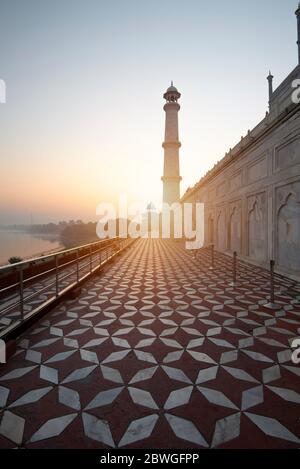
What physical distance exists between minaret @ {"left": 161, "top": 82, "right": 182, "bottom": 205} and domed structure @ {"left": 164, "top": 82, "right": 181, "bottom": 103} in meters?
1.56

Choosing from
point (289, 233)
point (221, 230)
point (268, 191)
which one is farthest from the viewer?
point (221, 230)

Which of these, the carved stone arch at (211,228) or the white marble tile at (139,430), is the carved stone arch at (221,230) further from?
the white marble tile at (139,430)

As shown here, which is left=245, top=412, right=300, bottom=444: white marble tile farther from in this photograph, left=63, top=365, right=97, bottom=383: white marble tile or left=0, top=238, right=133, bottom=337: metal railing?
left=0, top=238, right=133, bottom=337: metal railing

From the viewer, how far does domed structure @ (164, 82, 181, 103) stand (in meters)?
31.0

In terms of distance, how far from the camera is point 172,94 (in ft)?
102

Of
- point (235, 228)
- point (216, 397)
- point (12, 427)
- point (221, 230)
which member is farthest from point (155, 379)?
point (221, 230)

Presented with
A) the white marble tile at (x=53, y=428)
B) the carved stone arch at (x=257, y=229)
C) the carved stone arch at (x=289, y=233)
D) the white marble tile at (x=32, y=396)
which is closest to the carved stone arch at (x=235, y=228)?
the carved stone arch at (x=257, y=229)

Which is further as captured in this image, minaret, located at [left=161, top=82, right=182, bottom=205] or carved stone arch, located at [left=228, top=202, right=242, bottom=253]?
minaret, located at [left=161, top=82, right=182, bottom=205]

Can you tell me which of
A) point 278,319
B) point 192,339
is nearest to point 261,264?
point 278,319

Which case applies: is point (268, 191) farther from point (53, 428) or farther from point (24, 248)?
point (24, 248)

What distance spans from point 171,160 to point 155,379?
2851 centimetres

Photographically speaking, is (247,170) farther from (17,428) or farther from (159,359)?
(17,428)

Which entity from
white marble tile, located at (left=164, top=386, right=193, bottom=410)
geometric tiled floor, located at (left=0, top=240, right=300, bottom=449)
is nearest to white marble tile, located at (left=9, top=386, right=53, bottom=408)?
geometric tiled floor, located at (left=0, top=240, right=300, bottom=449)

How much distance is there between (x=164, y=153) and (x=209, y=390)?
29380 millimetres
